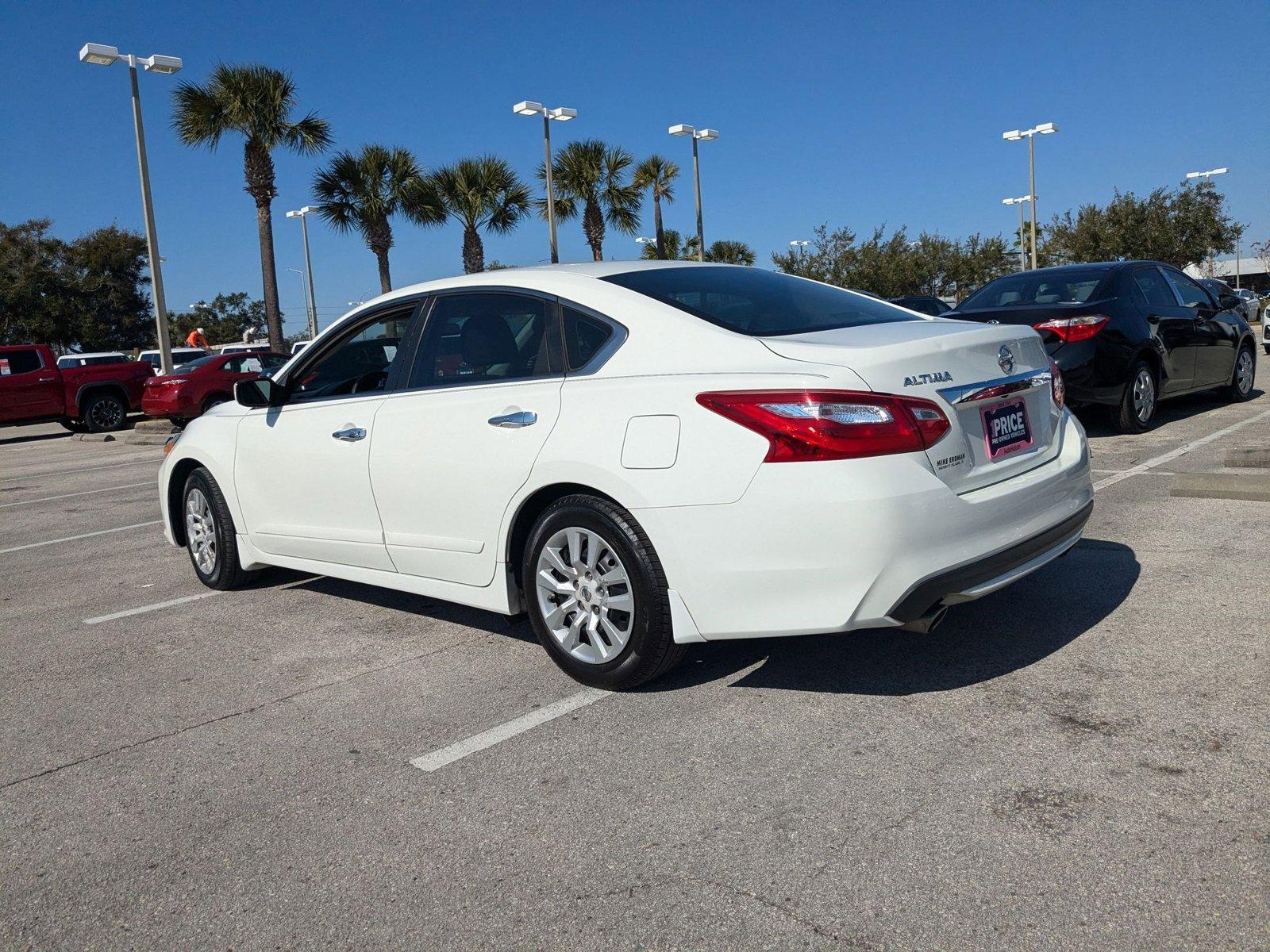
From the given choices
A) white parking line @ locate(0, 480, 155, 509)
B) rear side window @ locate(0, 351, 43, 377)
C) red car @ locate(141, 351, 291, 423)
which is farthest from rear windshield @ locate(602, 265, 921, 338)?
rear side window @ locate(0, 351, 43, 377)

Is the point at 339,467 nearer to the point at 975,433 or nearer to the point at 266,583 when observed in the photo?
the point at 266,583

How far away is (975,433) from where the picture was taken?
3.63 meters

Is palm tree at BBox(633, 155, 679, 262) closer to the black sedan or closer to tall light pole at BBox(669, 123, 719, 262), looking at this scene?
tall light pole at BBox(669, 123, 719, 262)

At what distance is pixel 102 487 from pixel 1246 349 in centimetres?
1233

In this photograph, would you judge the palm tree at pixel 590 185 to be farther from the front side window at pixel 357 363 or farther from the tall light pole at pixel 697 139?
the front side window at pixel 357 363

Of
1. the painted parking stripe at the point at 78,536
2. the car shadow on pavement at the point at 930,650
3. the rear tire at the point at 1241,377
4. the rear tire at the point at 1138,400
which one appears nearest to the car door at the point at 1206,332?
the rear tire at the point at 1241,377

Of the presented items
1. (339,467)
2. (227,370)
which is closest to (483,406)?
(339,467)

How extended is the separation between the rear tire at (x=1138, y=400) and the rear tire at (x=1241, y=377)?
2.07m

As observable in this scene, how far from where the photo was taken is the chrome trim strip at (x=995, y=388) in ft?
11.7

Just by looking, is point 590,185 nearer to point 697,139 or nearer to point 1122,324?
point 697,139

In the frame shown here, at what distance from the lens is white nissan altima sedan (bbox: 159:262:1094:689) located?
333 cm

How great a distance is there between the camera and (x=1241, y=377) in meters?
11.4

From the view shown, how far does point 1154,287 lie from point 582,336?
7.72 m

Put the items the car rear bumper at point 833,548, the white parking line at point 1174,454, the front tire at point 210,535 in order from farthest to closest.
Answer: the white parking line at point 1174,454
the front tire at point 210,535
the car rear bumper at point 833,548
